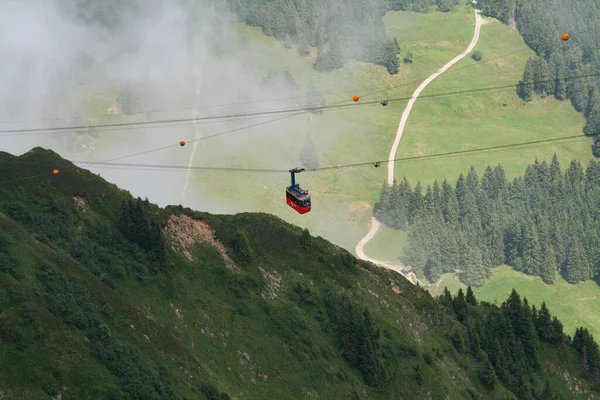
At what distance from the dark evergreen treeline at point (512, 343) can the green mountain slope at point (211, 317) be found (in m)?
0.38

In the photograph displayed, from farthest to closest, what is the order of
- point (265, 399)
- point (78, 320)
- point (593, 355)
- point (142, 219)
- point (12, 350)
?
point (593, 355) → point (142, 219) → point (265, 399) → point (78, 320) → point (12, 350)

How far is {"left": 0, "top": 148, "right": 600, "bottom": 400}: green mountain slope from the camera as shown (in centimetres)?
10950

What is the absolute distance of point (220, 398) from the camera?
379 feet

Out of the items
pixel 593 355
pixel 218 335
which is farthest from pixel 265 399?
pixel 593 355

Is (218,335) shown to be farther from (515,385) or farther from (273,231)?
(515,385)

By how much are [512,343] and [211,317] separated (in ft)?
225

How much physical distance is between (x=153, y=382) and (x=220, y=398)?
9.52 meters

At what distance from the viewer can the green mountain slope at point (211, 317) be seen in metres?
110

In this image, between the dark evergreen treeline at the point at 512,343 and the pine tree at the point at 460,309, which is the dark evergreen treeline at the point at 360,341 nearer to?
the dark evergreen treeline at the point at 512,343

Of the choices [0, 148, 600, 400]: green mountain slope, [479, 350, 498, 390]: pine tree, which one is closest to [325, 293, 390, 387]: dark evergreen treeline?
[0, 148, 600, 400]: green mountain slope

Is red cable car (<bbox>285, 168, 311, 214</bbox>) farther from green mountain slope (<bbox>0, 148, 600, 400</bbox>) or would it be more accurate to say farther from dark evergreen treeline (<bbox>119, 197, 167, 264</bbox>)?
dark evergreen treeline (<bbox>119, 197, 167, 264</bbox>)

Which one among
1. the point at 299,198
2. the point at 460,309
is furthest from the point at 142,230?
the point at 460,309

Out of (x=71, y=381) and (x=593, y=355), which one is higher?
(x=71, y=381)

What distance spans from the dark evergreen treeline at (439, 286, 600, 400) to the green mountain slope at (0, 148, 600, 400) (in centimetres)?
38
